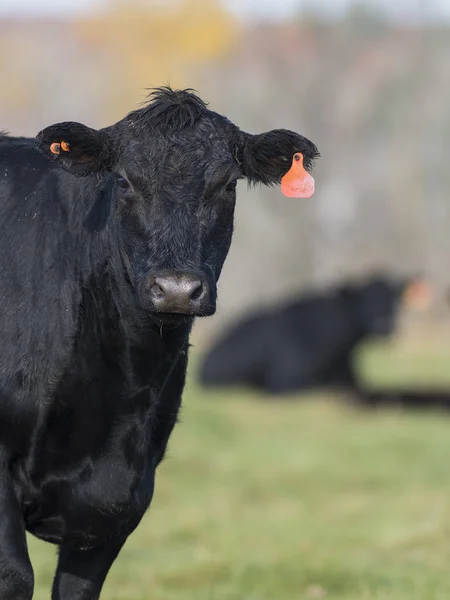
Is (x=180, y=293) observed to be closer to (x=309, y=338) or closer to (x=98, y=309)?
(x=98, y=309)

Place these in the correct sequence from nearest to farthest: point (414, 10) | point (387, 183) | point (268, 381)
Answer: point (268, 381) < point (387, 183) < point (414, 10)

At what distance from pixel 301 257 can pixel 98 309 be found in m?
26.6

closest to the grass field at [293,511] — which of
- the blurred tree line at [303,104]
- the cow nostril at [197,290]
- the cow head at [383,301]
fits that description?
the cow head at [383,301]

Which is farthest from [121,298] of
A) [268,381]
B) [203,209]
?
[268,381]

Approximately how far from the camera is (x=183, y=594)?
6699 millimetres

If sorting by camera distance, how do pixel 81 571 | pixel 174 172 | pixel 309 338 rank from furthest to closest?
pixel 309 338, pixel 81 571, pixel 174 172

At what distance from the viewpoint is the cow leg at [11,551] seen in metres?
4.50

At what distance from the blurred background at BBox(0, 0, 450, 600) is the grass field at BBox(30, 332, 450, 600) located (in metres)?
0.03

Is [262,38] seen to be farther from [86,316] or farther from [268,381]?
[86,316]

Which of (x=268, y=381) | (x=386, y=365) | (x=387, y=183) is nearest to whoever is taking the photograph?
(x=268, y=381)

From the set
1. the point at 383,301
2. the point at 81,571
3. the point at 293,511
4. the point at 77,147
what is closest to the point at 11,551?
the point at 81,571

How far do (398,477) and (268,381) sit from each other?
277 inches

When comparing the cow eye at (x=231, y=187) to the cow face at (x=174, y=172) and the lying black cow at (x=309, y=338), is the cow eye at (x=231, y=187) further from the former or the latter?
the lying black cow at (x=309, y=338)

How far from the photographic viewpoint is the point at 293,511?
9805 mm
